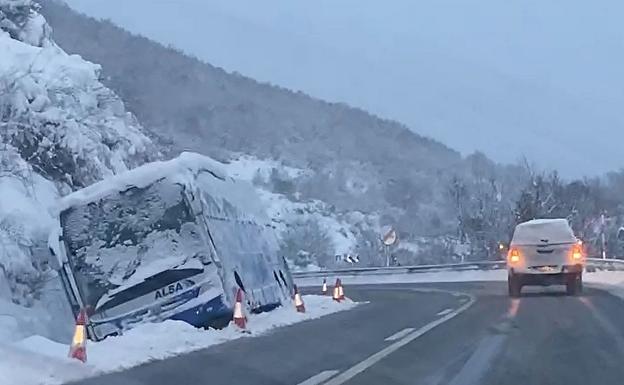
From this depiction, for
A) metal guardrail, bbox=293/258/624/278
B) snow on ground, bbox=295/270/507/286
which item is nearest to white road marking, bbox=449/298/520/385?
snow on ground, bbox=295/270/507/286

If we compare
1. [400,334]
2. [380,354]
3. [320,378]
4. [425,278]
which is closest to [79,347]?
[320,378]

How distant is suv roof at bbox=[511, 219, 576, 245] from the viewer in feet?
95.0

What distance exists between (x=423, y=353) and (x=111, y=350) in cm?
408

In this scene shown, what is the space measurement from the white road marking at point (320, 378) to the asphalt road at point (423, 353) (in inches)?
0.4

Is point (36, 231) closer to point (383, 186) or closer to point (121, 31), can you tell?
point (121, 31)

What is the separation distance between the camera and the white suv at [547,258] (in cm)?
2861

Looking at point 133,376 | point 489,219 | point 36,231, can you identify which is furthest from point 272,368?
point 489,219

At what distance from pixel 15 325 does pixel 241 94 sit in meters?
107

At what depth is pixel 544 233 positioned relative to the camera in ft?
96.0

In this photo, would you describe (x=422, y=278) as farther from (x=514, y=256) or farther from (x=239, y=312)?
(x=239, y=312)

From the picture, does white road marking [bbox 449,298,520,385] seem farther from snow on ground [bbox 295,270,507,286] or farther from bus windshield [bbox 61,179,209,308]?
snow on ground [bbox 295,270,507,286]

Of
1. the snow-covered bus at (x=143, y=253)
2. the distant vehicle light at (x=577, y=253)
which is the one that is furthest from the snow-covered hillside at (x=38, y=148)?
the distant vehicle light at (x=577, y=253)

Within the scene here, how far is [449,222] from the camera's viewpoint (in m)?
110

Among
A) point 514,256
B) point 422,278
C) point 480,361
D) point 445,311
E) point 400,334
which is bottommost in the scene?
point 422,278
